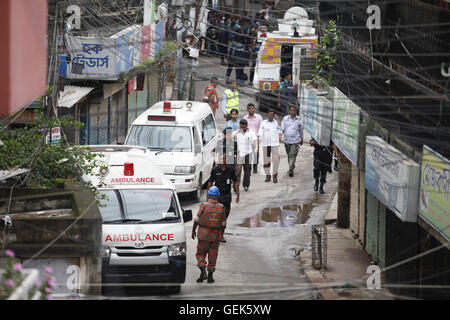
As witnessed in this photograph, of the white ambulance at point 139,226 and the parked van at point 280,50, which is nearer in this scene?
the white ambulance at point 139,226

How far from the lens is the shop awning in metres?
20.2

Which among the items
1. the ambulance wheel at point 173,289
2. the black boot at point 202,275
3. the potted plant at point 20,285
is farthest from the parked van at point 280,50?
the potted plant at point 20,285

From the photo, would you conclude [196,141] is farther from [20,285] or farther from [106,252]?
[20,285]

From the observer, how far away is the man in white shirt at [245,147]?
2058 cm

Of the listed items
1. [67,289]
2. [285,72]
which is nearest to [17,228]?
[67,289]

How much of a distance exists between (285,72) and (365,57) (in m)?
17.7

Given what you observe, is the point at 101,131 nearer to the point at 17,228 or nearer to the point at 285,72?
the point at 285,72

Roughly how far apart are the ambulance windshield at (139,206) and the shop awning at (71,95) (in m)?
6.69

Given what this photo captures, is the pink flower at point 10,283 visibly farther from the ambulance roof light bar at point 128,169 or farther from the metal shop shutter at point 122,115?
the metal shop shutter at point 122,115

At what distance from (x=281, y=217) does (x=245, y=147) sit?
254 centimetres

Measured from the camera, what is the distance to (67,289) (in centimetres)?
1035
